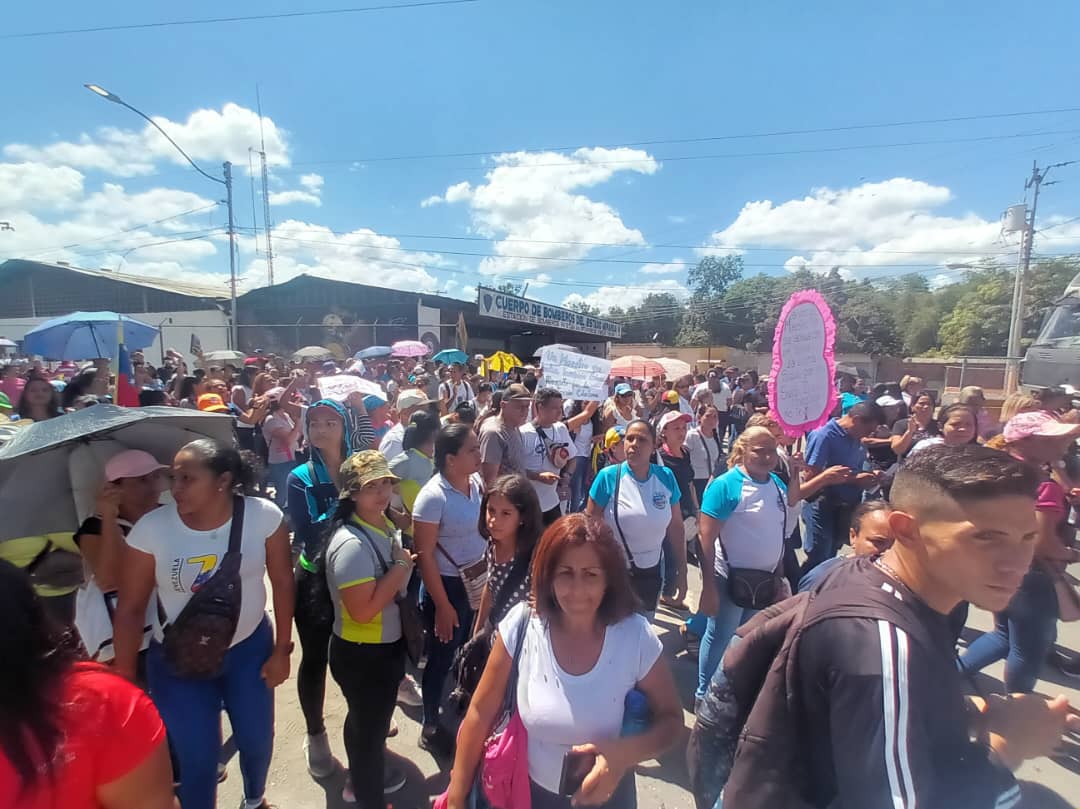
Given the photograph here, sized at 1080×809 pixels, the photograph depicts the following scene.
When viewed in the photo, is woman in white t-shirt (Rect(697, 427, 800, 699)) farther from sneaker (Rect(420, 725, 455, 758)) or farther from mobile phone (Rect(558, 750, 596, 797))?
mobile phone (Rect(558, 750, 596, 797))

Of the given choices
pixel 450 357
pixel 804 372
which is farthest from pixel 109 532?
pixel 450 357

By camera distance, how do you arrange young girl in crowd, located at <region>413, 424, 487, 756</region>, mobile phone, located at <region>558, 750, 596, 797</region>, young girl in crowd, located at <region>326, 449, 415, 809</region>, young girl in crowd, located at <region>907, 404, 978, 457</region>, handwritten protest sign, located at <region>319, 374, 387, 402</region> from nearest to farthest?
1. mobile phone, located at <region>558, 750, 596, 797</region>
2. young girl in crowd, located at <region>326, 449, 415, 809</region>
3. young girl in crowd, located at <region>413, 424, 487, 756</region>
4. young girl in crowd, located at <region>907, 404, 978, 457</region>
5. handwritten protest sign, located at <region>319, 374, 387, 402</region>

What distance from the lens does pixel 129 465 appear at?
86.0 inches

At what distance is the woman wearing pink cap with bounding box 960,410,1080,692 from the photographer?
2.73 m

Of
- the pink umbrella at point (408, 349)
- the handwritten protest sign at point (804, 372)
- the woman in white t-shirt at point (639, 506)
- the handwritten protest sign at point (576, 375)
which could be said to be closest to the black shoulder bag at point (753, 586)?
the woman in white t-shirt at point (639, 506)

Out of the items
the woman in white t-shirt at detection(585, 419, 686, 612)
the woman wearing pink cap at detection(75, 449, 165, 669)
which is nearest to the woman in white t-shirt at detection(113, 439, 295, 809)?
the woman wearing pink cap at detection(75, 449, 165, 669)

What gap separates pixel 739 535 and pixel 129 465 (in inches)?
116

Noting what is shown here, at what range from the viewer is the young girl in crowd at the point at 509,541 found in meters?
2.28

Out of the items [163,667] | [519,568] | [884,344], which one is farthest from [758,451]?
[884,344]

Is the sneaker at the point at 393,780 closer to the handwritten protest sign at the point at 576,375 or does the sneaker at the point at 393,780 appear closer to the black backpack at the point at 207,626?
the black backpack at the point at 207,626

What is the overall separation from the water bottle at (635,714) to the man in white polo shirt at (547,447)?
251 centimetres

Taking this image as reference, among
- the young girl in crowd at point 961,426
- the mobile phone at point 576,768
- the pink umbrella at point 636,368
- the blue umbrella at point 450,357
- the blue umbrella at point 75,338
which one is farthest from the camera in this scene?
the blue umbrella at point 450,357

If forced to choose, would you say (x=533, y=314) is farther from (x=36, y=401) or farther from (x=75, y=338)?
(x=36, y=401)

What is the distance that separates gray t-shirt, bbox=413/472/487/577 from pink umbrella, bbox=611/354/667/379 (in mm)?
8781
